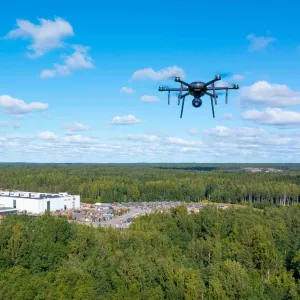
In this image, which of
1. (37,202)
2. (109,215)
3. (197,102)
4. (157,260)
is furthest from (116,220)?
(197,102)

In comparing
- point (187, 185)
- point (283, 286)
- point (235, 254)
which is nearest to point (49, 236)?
point (235, 254)

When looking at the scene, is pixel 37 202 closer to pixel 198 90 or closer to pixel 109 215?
pixel 109 215

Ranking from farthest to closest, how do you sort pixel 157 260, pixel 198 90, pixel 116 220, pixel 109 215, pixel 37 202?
pixel 37 202 → pixel 109 215 → pixel 116 220 → pixel 157 260 → pixel 198 90

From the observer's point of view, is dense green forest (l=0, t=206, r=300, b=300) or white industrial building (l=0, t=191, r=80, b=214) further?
white industrial building (l=0, t=191, r=80, b=214)

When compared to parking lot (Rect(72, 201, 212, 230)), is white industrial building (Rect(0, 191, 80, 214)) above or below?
above

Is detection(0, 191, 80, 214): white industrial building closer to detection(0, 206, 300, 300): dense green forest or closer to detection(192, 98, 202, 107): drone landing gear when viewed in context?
detection(0, 206, 300, 300): dense green forest

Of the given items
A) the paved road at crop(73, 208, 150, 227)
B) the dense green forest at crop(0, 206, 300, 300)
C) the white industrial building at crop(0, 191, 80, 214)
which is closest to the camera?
the dense green forest at crop(0, 206, 300, 300)

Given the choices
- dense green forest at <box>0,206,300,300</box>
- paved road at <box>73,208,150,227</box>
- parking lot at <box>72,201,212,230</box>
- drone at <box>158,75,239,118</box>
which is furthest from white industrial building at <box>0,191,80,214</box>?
drone at <box>158,75,239,118</box>

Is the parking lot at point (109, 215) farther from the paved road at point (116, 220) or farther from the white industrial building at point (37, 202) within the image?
the white industrial building at point (37, 202)
